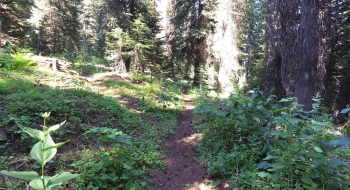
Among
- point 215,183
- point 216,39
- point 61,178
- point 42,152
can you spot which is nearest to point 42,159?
point 42,152

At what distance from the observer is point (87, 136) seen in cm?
388

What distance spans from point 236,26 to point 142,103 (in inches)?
316

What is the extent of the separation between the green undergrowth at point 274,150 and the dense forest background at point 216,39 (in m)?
3.21

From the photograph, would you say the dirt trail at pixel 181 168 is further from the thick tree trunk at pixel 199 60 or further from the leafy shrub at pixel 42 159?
the thick tree trunk at pixel 199 60

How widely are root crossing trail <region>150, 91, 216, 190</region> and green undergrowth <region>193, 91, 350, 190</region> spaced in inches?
8.3

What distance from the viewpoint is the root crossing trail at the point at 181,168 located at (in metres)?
3.20

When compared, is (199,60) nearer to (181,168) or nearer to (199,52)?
(199,52)

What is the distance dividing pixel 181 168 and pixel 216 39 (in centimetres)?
1010

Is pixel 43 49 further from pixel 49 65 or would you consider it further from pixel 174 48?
pixel 174 48

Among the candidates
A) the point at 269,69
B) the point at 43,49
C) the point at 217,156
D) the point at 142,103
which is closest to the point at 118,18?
the point at 43,49

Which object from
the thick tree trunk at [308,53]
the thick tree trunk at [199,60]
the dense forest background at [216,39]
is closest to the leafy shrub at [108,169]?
the thick tree trunk at [308,53]

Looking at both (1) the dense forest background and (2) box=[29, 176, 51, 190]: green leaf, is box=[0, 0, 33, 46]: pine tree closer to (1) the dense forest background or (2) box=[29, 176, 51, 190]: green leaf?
(1) the dense forest background

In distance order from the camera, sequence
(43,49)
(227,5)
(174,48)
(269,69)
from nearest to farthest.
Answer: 1. (269,69)
2. (227,5)
3. (43,49)
4. (174,48)

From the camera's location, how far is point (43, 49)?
1324 centimetres
